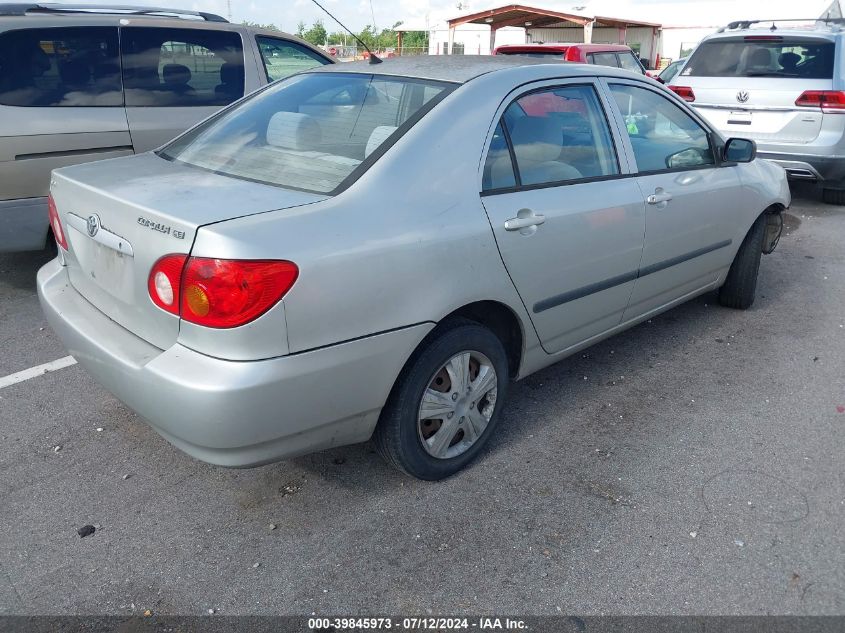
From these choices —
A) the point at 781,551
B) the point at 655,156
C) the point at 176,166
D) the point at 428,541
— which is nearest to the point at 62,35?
the point at 176,166

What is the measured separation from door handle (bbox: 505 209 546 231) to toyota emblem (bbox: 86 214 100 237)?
151 centimetres

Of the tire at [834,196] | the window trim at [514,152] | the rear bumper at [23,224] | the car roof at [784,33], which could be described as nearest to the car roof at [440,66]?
the window trim at [514,152]

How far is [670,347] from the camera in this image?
14.5 ft

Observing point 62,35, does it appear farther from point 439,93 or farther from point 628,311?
point 628,311

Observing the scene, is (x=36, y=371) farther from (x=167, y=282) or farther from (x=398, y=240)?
(x=398, y=240)

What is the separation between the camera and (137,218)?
8.05ft

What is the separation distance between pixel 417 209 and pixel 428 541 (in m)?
1.20

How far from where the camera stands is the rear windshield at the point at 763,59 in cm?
757

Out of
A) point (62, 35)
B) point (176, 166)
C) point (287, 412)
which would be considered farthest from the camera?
point (62, 35)

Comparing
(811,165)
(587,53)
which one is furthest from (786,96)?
(587,53)

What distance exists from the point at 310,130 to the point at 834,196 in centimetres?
741

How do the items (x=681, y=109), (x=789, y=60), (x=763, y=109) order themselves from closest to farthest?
(x=681, y=109), (x=763, y=109), (x=789, y=60)

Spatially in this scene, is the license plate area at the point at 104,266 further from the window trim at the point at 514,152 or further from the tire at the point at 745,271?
the tire at the point at 745,271

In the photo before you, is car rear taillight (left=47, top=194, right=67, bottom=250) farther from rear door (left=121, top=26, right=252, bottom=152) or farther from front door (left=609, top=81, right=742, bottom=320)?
front door (left=609, top=81, right=742, bottom=320)
